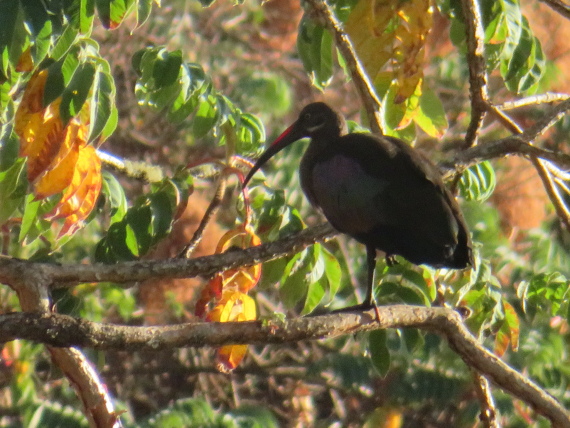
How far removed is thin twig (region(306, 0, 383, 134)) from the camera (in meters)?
3.11

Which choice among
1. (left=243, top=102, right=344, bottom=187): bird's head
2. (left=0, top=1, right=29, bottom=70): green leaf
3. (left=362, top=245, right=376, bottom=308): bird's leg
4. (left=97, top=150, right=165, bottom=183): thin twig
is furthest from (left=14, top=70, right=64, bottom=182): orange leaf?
(left=243, top=102, right=344, bottom=187): bird's head

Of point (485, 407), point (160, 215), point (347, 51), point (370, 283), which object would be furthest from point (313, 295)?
point (347, 51)

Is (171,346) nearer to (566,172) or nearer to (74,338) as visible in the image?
(74,338)

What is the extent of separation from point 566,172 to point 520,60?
0.45m

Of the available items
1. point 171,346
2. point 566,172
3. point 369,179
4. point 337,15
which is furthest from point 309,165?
point 171,346

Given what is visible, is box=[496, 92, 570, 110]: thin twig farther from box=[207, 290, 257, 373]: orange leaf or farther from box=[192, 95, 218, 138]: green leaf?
box=[207, 290, 257, 373]: orange leaf

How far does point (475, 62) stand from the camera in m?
3.20

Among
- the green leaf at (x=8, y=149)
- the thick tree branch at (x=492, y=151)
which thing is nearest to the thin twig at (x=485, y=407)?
the thick tree branch at (x=492, y=151)

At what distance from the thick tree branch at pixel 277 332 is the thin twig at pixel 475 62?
80cm

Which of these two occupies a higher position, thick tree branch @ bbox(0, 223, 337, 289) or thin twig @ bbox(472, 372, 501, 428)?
thick tree branch @ bbox(0, 223, 337, 289)

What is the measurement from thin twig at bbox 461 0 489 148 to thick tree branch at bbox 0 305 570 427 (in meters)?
0.80

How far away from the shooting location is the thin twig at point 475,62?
3113 mm

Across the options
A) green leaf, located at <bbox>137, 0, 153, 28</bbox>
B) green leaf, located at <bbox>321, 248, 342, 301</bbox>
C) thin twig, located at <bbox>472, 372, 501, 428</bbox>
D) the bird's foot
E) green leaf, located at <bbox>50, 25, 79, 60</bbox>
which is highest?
green leaf, located at <bbox>50, 25, 79, 60</bbox>

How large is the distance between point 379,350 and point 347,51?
3.21ft
